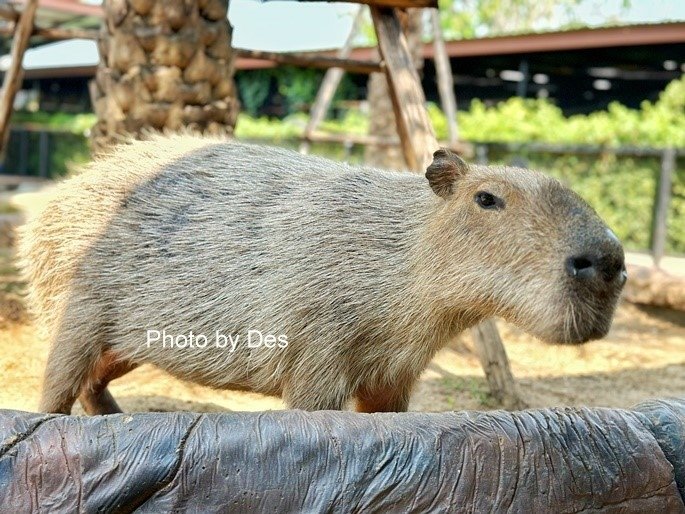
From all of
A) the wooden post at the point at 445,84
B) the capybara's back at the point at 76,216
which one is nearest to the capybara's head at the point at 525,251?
the capybara's back at the point at 76,216

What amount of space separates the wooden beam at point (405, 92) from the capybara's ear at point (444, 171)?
63.2 inches

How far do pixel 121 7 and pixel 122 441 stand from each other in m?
3.21

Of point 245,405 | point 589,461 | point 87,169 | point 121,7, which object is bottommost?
point 245,405

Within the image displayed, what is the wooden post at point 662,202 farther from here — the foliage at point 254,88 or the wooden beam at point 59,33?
the foliage at point 254,88

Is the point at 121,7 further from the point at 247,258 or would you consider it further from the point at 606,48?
the point at 606,48

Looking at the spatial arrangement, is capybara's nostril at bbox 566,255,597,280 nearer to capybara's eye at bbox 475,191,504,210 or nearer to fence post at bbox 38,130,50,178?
capybara's eye at bbox 475,191,504,210

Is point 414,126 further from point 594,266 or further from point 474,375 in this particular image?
point 594,266

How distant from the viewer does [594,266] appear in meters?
2.53

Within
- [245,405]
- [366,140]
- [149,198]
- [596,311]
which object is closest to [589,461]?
[596,311]

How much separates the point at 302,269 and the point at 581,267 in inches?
38.5

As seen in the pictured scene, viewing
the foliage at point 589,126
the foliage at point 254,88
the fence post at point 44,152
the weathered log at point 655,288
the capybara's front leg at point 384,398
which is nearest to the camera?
the capybara's front leg at point 384,398

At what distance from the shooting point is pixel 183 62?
4.61 meters

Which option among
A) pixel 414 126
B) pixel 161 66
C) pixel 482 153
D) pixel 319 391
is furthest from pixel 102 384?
pixel 482 153

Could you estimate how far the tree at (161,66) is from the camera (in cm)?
452
